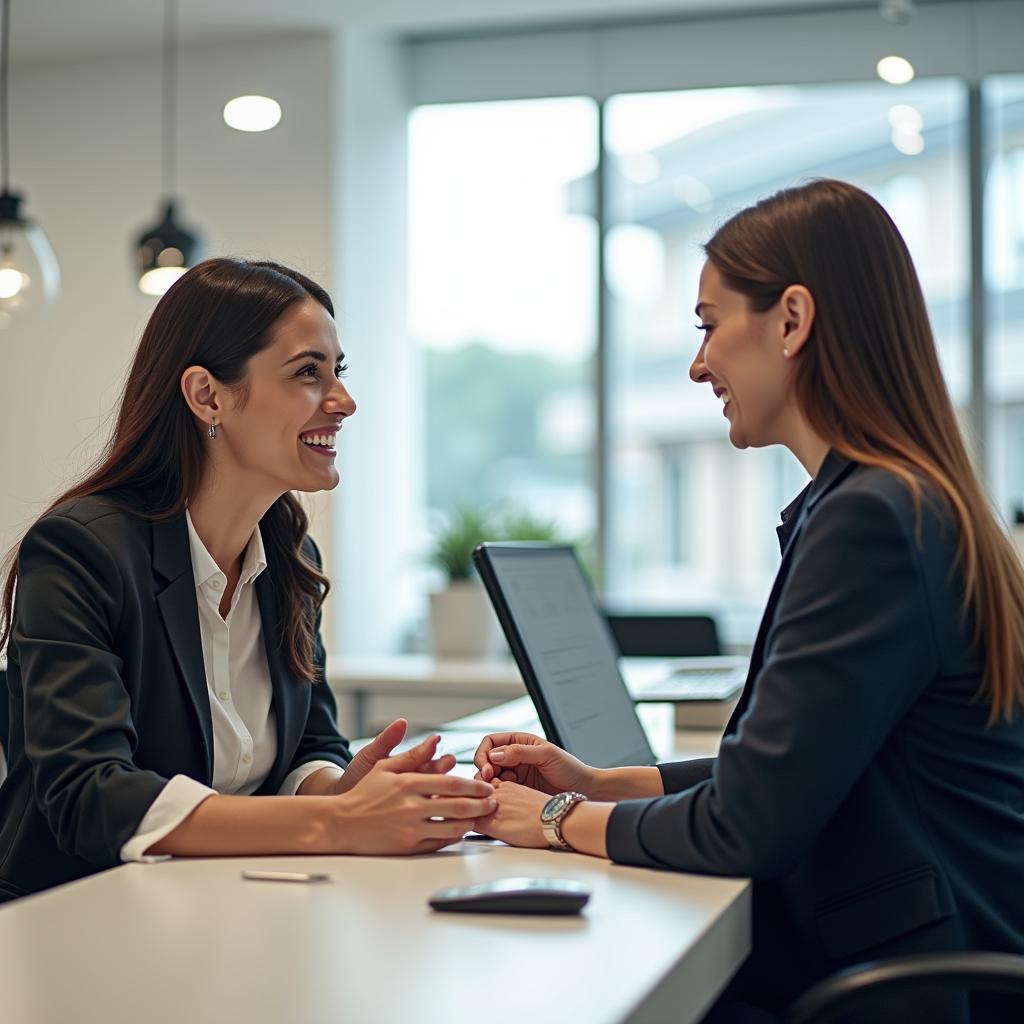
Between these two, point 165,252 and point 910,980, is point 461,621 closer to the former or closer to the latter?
point 165,252

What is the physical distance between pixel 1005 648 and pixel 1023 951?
29 centimetres

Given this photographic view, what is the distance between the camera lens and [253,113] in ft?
16.1

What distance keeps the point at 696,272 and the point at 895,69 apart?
3.31ft

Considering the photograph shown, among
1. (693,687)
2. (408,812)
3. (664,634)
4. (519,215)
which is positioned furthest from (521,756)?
(519,215)

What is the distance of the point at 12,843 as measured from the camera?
5.27 ft

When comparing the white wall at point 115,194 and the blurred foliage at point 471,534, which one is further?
the white wall at point 115,194

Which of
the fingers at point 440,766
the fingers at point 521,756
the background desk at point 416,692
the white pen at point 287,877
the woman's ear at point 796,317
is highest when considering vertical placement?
the woman's ear at point 796,317

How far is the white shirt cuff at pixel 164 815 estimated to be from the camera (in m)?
1.37

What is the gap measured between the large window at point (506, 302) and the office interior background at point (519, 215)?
11 mm

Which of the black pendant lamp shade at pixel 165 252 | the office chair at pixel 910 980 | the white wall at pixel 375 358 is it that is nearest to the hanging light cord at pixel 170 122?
the white wall at pixel 375 358

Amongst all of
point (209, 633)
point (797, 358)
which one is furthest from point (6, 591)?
point (797, 358)

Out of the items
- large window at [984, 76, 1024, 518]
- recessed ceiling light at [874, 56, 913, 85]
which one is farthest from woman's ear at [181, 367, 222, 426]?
recessed ceiling light at [874, 56, 913, 85]

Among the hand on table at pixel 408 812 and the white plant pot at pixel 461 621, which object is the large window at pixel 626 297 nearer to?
the white plant pot at pixel 461 621

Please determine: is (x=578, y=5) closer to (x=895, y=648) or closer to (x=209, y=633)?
(x=209, y=633)
